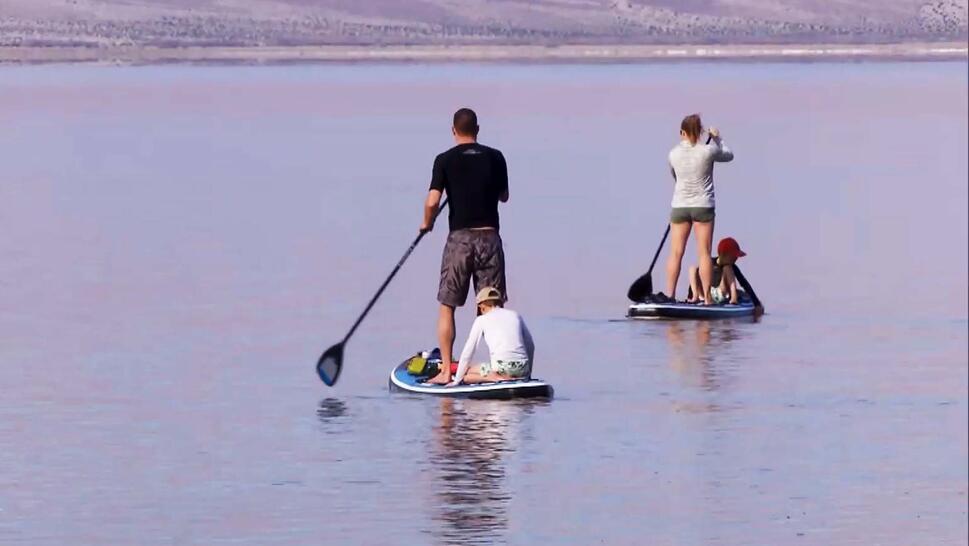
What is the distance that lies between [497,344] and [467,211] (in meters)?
0.71

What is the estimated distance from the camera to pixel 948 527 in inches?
472

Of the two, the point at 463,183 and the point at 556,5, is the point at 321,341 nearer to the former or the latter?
the point at 463,183

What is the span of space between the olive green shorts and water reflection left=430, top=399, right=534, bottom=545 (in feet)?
14.2

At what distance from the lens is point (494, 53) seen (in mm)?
160000

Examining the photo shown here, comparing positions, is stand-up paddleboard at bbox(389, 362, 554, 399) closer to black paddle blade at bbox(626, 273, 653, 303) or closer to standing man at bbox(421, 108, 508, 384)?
standing man at bbox(421, 108, 508, 384)

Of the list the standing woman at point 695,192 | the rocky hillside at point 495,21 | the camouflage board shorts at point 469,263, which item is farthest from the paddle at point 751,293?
the rocky hillside at point 495,21

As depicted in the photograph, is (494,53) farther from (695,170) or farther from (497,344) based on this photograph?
(497,344)

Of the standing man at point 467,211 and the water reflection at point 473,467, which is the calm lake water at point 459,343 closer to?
the water reflection at point 473,467

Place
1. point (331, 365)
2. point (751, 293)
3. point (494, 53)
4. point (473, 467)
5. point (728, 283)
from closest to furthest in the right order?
point (473, 467) → point (331, 365) → point (751, 293) → point (728, 283) → point (494, 53)

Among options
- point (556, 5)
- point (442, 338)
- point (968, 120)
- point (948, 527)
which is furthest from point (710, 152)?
point (556, 5)

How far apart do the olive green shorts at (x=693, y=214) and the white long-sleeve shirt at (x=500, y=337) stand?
4117 millimetres

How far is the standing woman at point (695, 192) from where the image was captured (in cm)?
1936

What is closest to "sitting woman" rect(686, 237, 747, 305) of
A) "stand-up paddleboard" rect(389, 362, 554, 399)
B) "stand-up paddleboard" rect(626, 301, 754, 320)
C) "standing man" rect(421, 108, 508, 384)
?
"stand-up paddleboard" rect(626, 301, 754, 320)

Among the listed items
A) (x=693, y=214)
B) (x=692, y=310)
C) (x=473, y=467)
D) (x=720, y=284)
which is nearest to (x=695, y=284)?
(x=720, y=284)
